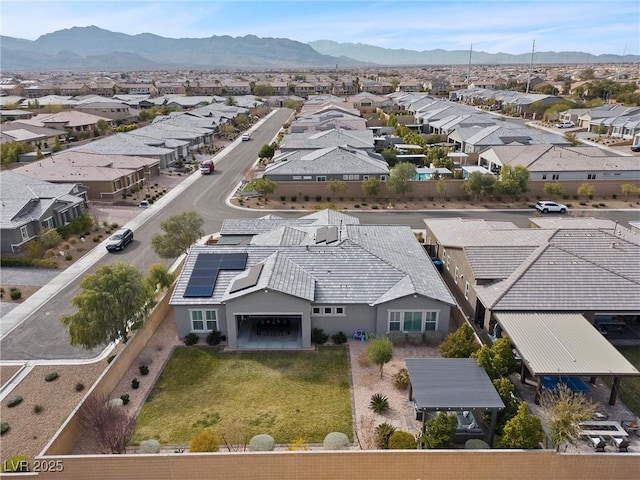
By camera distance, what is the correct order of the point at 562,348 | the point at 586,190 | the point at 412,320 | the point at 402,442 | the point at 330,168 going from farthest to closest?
the point at 330,168
the point at 586,190
the point at 412,320
the point at 562,348
the point at 402,442

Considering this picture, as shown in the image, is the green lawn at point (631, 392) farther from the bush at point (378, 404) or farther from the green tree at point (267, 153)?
the green tree at point (267, 153)

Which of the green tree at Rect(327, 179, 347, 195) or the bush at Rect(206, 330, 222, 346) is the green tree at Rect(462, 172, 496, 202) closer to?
the green tree at Rect(327, 179, 347, 195)

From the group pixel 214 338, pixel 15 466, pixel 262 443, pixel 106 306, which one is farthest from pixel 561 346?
pixel 15 466

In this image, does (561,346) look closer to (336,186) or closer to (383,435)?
(383,435)

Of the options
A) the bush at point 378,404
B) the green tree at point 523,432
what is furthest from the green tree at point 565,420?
the bush at point 378,404

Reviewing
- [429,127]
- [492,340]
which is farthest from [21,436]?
[429,127]

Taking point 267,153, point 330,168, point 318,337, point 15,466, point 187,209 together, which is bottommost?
point 318,337

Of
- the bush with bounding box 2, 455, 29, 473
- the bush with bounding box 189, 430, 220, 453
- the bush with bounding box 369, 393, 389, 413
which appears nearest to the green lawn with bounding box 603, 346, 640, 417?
the bush with bounding box 369, 393, 389, 413
